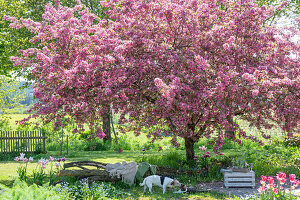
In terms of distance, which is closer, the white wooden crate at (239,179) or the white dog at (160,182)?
the white dog at (160,182)

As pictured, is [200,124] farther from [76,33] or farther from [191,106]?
[76,33]

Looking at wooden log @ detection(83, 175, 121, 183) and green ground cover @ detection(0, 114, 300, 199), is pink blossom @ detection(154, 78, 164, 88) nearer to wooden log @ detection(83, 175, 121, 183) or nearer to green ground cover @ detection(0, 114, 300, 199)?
green ground cover @ detection(0, 114, 300, 199)

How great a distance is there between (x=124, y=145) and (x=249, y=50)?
11.2 m

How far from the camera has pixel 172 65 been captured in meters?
8.52

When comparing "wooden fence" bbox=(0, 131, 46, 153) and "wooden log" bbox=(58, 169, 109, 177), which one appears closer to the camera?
"wooden log" bbox=(58, 169, 109, 177)

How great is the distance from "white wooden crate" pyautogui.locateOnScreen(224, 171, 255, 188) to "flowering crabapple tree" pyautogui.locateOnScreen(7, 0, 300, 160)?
894mm

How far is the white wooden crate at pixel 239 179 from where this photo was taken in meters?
8.34

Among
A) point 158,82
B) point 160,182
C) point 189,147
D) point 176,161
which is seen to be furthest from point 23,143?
point 158,82

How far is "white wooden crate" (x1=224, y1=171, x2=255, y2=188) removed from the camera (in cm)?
834

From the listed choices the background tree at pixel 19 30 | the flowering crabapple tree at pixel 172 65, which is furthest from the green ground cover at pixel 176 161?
the background tree at pixel 19 30

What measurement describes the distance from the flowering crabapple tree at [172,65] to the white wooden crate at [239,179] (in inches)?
35.2

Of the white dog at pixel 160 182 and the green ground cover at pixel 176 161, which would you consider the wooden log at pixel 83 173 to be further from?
the white dog at pixel 160 182

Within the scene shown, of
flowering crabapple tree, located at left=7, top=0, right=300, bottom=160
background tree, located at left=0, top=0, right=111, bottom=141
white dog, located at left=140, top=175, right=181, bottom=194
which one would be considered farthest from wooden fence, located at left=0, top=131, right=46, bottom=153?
white dog, located at left=140, top=175, right=181, bottom=194

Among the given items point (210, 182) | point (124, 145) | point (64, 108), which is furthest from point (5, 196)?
point (124, 145)
